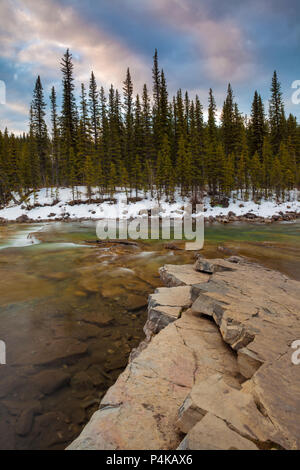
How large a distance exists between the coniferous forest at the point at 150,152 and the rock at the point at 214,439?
35747 millimetres


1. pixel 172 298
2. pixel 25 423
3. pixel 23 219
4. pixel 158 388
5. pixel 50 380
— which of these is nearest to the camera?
pixel 158 388

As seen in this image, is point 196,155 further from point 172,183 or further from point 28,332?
point 28,332

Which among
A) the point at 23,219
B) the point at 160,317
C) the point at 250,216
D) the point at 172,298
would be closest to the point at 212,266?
the point at 172,298

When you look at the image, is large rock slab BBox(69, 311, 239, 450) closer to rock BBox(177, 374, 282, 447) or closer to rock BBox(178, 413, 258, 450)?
rock BBox(177, 374, 282, 447)

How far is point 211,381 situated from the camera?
2.38 metres

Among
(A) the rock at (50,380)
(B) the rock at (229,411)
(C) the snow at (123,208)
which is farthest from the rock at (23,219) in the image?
(B) the rock at (229,411)

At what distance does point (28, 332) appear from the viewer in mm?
4855

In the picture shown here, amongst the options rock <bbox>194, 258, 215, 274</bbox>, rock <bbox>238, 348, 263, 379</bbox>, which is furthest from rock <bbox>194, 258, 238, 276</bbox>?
rock <bbox>238, 348, 263, 379</bbox>

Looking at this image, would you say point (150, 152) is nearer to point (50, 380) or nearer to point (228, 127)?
point (228, 127)

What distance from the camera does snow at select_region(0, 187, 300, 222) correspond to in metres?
31.8

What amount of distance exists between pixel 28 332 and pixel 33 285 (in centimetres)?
302

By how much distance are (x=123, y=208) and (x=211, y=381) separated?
108 ft

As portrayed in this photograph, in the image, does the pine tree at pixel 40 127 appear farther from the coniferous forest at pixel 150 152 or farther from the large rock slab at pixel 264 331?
the large rock slab at pixel 264 331

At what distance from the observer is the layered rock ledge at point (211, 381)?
1.85m
